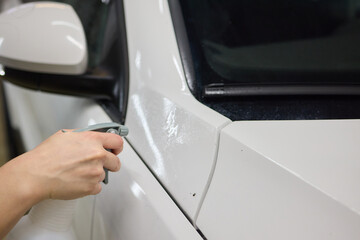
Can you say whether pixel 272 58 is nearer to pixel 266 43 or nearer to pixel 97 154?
pixel 266 43

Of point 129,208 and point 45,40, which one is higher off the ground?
point 45,40

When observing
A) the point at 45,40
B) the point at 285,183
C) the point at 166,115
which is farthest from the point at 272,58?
the point at 45,40

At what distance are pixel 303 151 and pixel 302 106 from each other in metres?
0.21

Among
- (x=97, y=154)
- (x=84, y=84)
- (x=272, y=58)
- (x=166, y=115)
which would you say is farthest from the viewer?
(x=84, y=84)

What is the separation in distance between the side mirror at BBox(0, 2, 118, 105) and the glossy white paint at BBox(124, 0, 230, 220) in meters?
0.13

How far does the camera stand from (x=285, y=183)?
18.0 inches

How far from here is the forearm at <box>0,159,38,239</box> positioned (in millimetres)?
523

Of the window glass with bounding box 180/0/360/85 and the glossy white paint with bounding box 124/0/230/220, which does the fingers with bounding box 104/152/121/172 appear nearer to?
the glossy white paint with bounding box 124/0/230/220

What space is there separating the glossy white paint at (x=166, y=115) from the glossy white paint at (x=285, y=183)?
4 cm

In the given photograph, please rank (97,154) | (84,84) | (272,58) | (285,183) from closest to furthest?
(285,183) < (97,154) < (272,58) < (84,84)

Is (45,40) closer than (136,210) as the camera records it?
No

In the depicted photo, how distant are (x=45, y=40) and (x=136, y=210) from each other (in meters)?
0.51

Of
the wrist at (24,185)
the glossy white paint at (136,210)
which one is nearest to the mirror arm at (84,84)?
the glossy white paint at (136,210)

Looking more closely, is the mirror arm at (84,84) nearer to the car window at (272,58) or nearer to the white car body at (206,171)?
the white car body at (206,171)
